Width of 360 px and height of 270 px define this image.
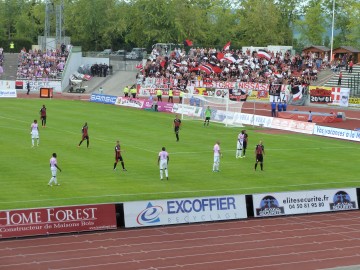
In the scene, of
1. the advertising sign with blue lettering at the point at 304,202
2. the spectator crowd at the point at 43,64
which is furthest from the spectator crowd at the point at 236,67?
the advertising sign with blue lettering at the point at 304,202

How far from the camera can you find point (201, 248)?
28.0 m

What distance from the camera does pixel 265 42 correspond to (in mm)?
119812

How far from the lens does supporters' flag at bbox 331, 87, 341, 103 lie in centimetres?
8106

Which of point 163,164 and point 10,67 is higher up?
point 10,67

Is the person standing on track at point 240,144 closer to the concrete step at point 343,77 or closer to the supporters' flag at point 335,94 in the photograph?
the supporters' flag at point 335,94

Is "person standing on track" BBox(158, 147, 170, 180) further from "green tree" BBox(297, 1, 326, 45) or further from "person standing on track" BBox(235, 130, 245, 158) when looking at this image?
"green tree" BBox(297, 1, 326, 45)

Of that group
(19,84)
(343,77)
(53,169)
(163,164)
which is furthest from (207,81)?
(53,169)

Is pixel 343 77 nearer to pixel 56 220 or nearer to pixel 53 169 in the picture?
pixel 53 169

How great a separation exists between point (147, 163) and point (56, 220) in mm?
15420

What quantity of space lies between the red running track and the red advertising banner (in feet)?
1.13

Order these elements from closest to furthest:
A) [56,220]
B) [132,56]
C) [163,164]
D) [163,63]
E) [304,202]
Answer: [56,220]
[304,202]
[163,164]
[163,63]
[132,56]

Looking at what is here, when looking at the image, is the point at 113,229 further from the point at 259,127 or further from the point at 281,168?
the point at 259,127

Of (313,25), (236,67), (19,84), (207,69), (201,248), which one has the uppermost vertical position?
(313,25)

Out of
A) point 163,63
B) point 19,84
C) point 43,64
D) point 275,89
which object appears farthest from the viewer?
point 43,64
